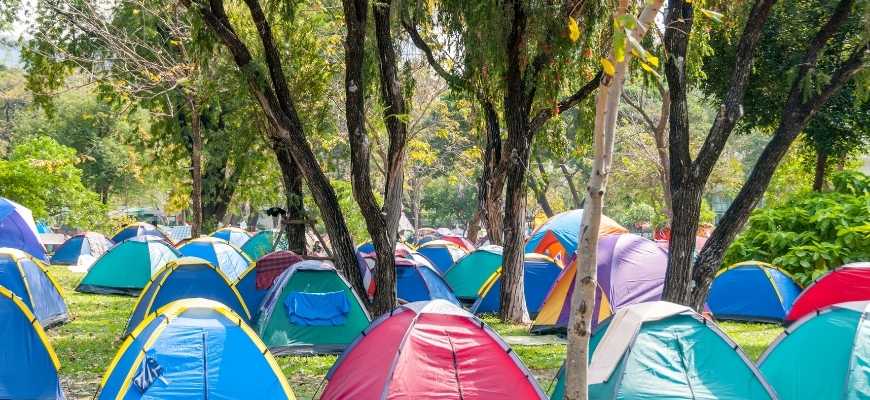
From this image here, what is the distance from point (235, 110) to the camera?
15.1m

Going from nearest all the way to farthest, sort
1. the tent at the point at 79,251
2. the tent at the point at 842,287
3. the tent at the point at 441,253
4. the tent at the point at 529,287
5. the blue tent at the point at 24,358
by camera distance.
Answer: the blue tent at the point at 24,358 < the tent at the point at 842,287 < the tent at the point at 529,287 < the tent at the point at 441,253 < the tent at the point at 79,251

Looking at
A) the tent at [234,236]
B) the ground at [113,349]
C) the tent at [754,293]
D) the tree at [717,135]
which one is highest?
the tree at [717,135]

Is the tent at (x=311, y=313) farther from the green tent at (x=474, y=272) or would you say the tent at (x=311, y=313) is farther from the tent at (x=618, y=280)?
the green tent at (x=474, y=272)

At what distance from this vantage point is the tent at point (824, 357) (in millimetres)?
6668

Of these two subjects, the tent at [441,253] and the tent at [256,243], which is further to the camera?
the tent at [256,243]

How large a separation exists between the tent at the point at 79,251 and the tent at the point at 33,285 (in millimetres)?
11611

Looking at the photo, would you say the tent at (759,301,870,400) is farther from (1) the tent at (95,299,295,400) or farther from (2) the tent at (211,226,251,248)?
(2) the tent at (211,226,251,248)

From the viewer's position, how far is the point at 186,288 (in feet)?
36.3

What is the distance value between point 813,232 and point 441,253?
8071mm

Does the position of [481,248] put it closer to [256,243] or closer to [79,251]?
[256,243]

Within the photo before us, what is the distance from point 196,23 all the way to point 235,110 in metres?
5.91

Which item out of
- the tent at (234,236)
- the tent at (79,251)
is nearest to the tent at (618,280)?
the tent at (234,236)

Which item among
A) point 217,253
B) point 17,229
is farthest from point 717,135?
point 17,229

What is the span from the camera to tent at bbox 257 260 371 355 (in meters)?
9.93
